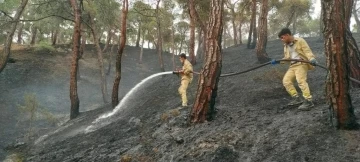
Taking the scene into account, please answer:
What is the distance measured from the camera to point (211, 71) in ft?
22.4

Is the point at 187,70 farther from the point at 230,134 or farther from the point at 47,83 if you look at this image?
the point at 47,83

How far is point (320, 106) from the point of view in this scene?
609 cm

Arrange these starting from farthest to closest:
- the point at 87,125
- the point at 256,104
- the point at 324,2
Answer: the point at 87,125 < the point at 256,104 < the point at 324,2

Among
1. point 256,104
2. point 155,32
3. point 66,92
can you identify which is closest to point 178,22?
point 155,32

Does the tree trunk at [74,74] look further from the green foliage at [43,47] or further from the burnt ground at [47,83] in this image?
the green foliage at [43,47]

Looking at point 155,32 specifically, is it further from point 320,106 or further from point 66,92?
point 320,106

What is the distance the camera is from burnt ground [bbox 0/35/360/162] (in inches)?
181

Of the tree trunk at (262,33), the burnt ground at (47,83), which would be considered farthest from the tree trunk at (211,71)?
the tree trunk at (262,33)

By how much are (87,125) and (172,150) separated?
6200mm

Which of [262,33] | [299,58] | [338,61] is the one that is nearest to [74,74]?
[262,33]

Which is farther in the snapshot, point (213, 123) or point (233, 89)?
point (233, 89)

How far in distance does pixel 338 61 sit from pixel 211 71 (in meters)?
2.83

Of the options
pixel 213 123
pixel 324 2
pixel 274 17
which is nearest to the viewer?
pixel 324 2

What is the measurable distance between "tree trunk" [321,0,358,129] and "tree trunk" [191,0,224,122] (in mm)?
2665
